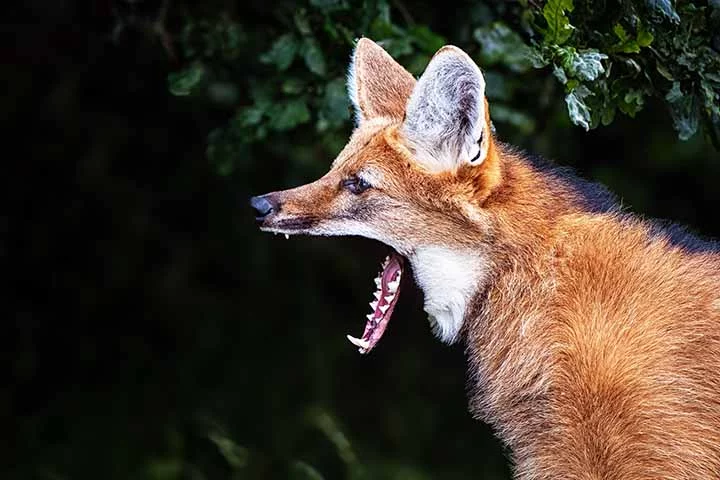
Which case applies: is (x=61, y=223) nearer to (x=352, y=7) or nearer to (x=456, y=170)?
(x=352, y=7)

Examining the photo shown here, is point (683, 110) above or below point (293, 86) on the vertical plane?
above

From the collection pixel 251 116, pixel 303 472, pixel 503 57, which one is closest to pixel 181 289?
pixel 303 472

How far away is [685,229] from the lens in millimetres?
3467

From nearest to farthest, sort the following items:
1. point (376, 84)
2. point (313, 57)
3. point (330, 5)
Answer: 1. point (376, 84)
2. point (330, 5)
3. point (313, 57)

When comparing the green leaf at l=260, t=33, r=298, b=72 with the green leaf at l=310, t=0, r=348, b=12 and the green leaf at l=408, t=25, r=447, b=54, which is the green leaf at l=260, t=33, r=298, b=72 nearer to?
the green leaf at l=310, t=0, r=348, b=12

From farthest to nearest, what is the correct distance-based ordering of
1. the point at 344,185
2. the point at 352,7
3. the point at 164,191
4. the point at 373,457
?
the point at 164,191
the point at 373,457
the point at 352,7
the point at 344,185

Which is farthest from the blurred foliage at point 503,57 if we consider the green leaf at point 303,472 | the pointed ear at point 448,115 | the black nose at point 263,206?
the green leaf at point 303,472

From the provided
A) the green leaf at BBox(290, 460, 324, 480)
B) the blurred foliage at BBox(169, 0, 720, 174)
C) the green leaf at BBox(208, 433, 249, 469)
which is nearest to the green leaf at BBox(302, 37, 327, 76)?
the blurred foliage at BBox(169, 0, 720, 174)

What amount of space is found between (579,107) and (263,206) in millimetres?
818

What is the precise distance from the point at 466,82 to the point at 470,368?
79 cm

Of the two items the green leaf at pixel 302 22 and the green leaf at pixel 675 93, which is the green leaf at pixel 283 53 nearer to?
the green leaf at pixel 302 22

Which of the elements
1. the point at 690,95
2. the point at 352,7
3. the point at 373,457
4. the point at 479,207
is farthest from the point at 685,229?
the point at 373,457

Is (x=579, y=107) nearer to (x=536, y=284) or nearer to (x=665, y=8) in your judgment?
(x=665, y=8)

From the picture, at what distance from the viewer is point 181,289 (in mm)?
7309
